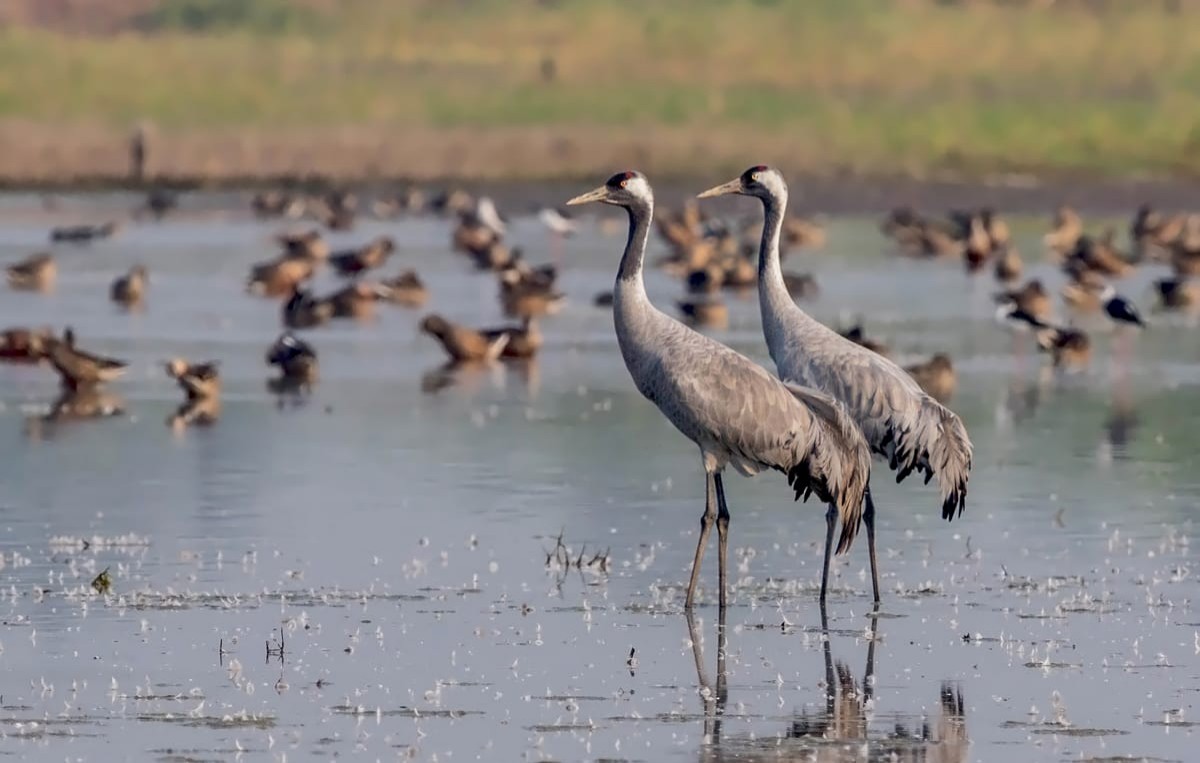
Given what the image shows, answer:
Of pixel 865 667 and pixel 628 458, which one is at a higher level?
pixel 628 458

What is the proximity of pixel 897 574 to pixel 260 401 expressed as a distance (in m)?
9.98

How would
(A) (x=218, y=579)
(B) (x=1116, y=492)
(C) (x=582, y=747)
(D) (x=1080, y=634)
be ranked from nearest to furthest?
(C) (x=582, y=747) < (D) (x=1080, y=634) < (A) (x=218, y=579) < (B) (x=1116, y=492)

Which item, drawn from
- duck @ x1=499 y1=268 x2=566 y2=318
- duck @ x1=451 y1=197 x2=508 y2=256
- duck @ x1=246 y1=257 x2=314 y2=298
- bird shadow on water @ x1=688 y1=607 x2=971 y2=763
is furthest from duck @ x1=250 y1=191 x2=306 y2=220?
bird shadow on water @ x1=688 y1=607 x2=971 y2=763

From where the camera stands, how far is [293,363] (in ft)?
79.9

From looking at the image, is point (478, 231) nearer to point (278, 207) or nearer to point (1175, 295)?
point (1175, 295)

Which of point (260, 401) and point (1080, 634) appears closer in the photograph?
point (1080, 634)

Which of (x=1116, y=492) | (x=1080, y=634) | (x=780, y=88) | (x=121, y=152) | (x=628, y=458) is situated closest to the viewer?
(x=1080, y=634)

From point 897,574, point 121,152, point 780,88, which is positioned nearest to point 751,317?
point 897,574

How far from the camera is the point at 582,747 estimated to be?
9750 millimetres

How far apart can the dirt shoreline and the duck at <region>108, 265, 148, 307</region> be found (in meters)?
22.9

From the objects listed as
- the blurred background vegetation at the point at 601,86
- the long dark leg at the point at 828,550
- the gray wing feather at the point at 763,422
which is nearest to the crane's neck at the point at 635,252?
the gray wing feather at the point at 763,422

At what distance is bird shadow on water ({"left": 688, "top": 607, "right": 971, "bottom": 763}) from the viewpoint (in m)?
9.62

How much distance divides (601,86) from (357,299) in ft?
142

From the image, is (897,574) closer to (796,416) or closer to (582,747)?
(796,416)
